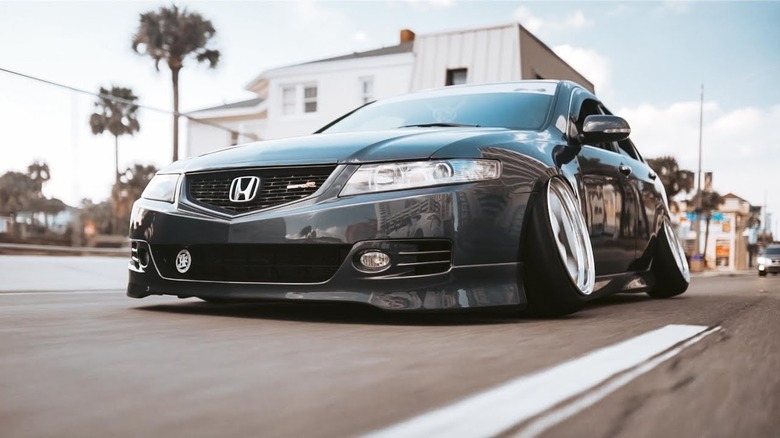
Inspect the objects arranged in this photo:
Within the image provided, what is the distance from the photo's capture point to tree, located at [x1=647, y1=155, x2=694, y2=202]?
52.7m

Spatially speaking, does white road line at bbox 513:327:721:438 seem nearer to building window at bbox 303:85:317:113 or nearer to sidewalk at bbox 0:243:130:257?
sidewalk at bbox 0:243:130:257

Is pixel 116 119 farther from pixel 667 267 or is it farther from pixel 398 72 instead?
pixel 398 72

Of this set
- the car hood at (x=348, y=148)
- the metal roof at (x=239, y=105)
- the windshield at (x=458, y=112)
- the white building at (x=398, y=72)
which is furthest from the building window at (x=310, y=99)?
the car hood at (x=348, y=148)

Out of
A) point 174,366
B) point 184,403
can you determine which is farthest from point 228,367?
point 184,403

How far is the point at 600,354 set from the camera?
2.63m


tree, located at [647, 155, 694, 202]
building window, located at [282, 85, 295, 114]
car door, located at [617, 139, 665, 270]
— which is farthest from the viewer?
tree, located at [647, 155, 694, 202]

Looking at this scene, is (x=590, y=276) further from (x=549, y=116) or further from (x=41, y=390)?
(x=41, y=390)

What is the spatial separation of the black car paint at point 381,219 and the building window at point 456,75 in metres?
22.0

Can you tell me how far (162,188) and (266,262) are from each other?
0.87 metres

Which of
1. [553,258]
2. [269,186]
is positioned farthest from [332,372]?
[553,258]

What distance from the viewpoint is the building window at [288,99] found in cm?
3117

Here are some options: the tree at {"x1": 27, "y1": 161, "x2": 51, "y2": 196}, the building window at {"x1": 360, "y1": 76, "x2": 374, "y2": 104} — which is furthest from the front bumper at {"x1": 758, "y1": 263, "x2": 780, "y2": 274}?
the tree at {"x1": 27, "y1": 161, "x2": 51, "y2": 196}

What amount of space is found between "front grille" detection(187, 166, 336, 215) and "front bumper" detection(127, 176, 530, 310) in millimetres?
66

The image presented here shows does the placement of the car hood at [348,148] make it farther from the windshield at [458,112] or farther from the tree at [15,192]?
the tree at [15,192]
